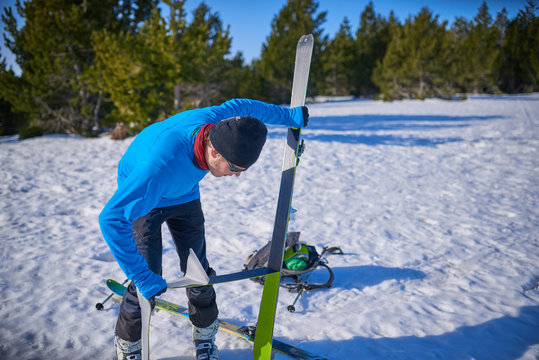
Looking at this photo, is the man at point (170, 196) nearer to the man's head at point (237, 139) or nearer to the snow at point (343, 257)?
the man's head at point (237, 139)

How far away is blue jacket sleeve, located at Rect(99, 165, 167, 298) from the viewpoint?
136cm

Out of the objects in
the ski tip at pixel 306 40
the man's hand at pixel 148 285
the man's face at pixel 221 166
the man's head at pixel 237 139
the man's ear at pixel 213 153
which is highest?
the ski tip at pixel 306 40

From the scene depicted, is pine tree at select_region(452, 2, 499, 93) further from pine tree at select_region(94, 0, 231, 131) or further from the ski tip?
the ski tip

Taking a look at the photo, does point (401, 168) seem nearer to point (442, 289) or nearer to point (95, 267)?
point (442, 289)

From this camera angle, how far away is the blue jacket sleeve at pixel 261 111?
2184 mm

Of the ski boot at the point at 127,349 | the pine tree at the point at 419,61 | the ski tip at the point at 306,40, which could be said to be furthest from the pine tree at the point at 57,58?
the pine tree at the point at 419,61

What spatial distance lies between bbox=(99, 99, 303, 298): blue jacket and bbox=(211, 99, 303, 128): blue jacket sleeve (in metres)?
0.17

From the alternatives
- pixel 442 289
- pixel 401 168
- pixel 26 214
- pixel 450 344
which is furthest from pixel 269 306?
pixel 401 168

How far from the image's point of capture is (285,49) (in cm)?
2411

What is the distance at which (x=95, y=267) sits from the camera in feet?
10.8

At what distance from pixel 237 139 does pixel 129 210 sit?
63cm

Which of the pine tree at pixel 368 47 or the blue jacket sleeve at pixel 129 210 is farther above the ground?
the pine tree at pixel 368 47

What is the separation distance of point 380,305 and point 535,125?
13.2m

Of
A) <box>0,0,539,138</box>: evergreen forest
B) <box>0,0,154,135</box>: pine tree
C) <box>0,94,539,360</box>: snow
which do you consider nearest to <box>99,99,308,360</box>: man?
<box>0,94,539,360</box>: snow
